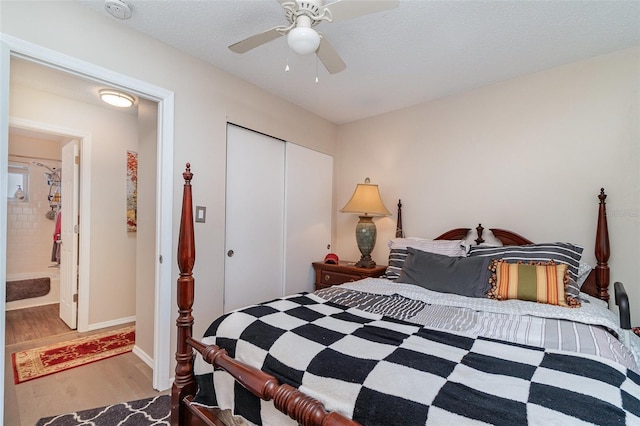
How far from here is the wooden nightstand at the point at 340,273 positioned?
297 centimetres

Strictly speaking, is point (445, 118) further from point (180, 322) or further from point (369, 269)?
point (180, 322)

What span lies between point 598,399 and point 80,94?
420 centimetres

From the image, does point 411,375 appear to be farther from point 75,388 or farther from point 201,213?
point 75,388

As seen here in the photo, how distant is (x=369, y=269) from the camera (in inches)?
119

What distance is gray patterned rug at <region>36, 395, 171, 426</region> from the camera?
1.79 metres

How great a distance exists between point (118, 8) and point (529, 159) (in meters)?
3.11

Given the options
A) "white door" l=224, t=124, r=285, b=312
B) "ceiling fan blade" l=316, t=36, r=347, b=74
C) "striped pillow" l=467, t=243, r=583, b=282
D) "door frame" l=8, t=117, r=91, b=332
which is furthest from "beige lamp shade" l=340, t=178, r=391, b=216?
"door frame" l=8, t=117, r=91, b=332

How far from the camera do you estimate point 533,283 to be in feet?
5.98

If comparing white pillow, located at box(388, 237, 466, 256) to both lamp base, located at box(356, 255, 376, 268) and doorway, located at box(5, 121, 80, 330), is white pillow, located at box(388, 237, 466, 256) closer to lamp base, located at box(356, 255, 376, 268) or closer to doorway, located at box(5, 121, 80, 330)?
lamp base, located at box(356, 255, 376, 268)

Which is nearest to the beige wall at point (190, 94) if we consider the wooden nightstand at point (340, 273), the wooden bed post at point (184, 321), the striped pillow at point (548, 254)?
the wooden bed post at point (184, 321)

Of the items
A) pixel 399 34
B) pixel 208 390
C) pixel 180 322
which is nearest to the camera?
pixel 208 390

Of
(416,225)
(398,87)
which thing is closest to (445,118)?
(398,87)

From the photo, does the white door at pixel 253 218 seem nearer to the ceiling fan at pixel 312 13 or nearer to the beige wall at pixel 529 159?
the beige wall at pixel 529 159

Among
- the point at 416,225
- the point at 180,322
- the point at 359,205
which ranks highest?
the point at 359,205
